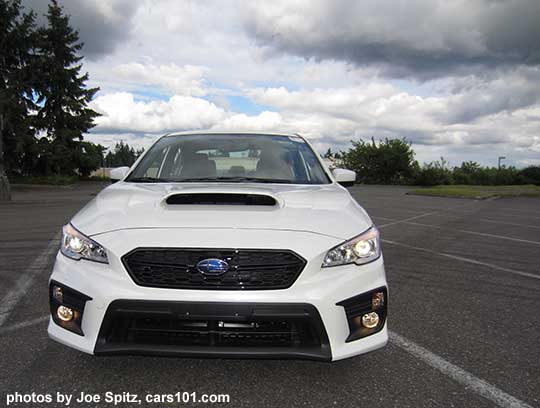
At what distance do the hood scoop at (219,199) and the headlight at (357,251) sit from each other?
0.56m

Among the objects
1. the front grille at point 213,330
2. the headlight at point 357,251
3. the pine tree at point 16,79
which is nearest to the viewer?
the front grille at point 213,330

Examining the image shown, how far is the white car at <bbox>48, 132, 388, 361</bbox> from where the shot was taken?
216 centimetres

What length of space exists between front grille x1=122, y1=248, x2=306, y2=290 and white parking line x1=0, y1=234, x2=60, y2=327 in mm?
1954

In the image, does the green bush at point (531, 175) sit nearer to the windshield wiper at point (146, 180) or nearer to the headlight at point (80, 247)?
the windshield wiper at point (146, 180)

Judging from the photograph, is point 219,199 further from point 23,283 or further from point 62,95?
point 62,95

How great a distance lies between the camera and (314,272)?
2.25 m

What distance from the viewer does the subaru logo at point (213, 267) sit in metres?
2.20

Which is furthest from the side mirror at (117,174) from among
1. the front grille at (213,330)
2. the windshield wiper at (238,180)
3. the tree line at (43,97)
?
the tree line at (43,97)

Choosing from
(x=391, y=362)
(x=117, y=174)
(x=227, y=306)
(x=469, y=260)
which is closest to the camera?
(x=227, y=306)

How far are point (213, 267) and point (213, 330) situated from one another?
0.32 meters


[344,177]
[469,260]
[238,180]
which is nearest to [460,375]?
[344,177]

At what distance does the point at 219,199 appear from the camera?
271cm

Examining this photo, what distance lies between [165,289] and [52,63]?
3370cm

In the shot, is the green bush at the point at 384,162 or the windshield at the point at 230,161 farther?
the green bush at the point at 384,162
